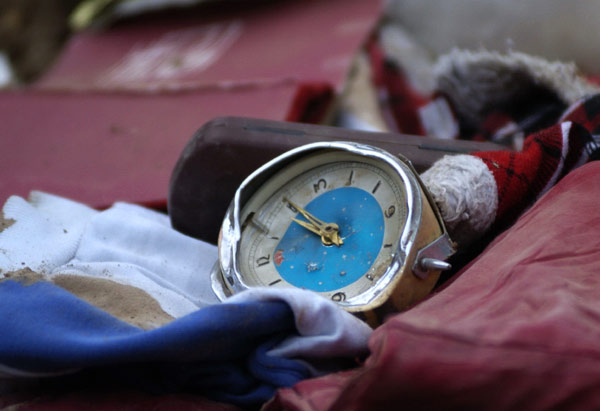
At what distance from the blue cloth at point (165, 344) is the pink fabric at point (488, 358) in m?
0.08

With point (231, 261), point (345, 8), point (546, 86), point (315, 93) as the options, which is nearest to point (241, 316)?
point (231, 261)

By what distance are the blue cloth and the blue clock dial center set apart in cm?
13

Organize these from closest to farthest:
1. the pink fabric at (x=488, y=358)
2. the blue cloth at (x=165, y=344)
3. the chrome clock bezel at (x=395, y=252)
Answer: the pink fabric at (x=488, y=358)
the blue cloth at (x=165, y=344)
the chrome clock bezel at (x=395, y=252)

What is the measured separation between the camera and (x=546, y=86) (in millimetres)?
1327

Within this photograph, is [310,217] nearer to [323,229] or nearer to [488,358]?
[323,229]

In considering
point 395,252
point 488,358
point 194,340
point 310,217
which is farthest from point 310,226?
point 488,358

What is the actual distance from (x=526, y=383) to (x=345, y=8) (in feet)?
6.49

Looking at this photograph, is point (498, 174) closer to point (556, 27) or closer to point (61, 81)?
point (556, 27)

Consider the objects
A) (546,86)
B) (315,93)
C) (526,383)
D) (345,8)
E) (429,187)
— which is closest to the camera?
(526,383)

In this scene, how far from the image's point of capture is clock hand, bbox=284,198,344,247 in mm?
958

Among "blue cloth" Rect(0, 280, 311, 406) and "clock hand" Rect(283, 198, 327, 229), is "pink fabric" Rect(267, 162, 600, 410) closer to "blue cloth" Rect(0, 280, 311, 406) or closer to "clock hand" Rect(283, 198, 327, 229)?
"blue cloth" Rect(0, 280, 311, 406)

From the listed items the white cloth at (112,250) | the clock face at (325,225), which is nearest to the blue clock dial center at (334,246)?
the clock face at (325,225)

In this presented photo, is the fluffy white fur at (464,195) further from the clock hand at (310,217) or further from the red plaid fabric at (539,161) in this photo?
the clock hand at (310,217)

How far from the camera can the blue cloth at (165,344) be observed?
0.74 metres
